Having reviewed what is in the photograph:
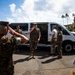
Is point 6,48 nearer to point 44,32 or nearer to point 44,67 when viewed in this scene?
point 44,67

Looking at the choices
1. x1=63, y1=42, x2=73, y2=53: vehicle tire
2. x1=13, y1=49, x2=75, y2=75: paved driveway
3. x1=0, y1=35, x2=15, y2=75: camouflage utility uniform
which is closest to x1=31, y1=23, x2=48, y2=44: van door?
x1=63, y1=42, x2=73, y2=53: vehicle tire

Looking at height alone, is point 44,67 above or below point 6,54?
below

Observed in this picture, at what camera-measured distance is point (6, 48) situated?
3494 millimetres

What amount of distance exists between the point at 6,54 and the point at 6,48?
0.37 feet

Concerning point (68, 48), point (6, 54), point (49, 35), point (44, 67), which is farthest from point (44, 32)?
point (6, 54)

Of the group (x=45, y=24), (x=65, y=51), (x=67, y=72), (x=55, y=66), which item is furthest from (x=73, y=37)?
(x=67, y=72)

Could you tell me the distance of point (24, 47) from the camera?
1384cm

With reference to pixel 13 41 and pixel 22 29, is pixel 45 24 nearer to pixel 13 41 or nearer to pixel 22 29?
pixel 22 29

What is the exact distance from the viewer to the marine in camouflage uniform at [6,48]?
330cm

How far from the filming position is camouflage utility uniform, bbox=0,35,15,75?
3451 millimetres

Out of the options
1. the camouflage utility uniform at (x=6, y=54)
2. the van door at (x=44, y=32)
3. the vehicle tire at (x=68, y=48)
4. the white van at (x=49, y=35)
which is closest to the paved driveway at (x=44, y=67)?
the vehicle tire at (x=68, y=48)

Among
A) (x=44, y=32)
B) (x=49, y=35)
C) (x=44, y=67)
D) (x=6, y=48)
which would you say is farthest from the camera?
(x=44, y=32)

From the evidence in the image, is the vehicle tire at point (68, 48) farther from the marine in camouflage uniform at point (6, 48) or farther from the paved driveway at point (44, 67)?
the marine in camouflage uniform at point (6, 48)

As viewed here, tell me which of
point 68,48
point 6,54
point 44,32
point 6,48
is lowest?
point 68,48
